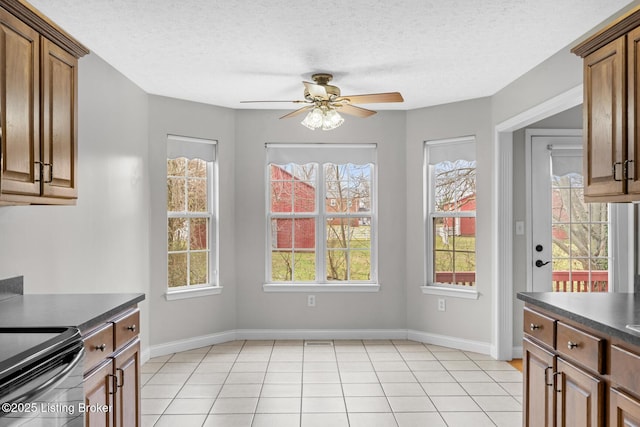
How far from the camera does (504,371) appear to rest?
4.25 meters

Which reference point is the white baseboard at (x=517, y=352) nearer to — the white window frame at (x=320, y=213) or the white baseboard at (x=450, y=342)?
the white baseboard at (x=450, y=342)

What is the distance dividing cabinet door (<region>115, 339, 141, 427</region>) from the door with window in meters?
3.55

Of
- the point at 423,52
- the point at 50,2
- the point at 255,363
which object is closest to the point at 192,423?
the point at 255,363

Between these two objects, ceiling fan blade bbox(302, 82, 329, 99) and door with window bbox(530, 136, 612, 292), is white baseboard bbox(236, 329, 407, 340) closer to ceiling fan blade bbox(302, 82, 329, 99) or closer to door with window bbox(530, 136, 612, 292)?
door with window bbox(530, 136, 612, 292)

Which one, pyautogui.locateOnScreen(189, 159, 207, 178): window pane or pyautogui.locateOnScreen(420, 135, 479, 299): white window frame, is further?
pyautogui.locateOnScreen(420, 135, 479, 299): white window frame

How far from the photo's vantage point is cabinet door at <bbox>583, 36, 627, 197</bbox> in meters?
2.26

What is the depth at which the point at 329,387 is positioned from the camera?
383 centimetres

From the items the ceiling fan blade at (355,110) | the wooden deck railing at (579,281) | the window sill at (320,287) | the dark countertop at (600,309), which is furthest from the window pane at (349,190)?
the dark countertop at (600,309)

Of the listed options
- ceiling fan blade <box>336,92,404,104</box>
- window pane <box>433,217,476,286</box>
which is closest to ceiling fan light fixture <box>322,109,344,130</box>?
ceiling fan blade <box>336,92,404,104</box>

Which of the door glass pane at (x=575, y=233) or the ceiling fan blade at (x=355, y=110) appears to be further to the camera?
the door glass pane at (x=575, y=233)

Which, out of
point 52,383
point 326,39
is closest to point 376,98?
point 326,39

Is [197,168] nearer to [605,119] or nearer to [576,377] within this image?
[605,119]

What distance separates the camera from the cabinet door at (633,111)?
7.03 ft

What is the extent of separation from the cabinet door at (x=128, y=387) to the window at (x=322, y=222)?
2.90 meters
